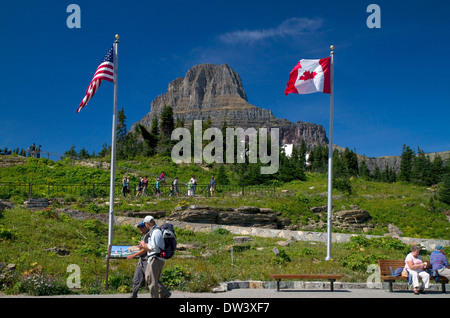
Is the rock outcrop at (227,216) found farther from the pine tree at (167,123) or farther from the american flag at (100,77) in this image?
the pine tree at (167,123)

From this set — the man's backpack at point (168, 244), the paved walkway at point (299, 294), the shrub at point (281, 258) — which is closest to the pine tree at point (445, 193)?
the shrub at point (281, 258)

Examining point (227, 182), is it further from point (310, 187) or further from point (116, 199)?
point (116, 199)

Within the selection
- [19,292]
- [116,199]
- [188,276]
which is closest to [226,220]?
[116,199]

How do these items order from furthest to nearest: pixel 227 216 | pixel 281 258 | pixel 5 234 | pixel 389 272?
pixel 227 216 < pixel 5 234 < pixel 281 258 < pixel 389 272

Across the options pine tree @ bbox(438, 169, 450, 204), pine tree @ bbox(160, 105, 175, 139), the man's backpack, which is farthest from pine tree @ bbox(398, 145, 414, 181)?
the man's backpack

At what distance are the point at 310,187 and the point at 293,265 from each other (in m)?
23.7

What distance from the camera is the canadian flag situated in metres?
14.0

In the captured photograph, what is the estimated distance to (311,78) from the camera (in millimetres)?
13961

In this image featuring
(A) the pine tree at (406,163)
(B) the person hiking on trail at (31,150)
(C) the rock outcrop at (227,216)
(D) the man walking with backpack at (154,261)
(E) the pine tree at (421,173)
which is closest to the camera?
(D) the man walking with backpack at (154,261)

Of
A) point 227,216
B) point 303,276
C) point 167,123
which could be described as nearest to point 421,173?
point 167,123

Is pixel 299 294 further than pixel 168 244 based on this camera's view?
Yes

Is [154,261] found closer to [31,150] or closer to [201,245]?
[201,245]

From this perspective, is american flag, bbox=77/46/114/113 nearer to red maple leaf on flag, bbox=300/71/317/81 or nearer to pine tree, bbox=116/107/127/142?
red maple leaf on flag, bbox=300/71/317/81

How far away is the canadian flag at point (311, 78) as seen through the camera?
14.0 metres
